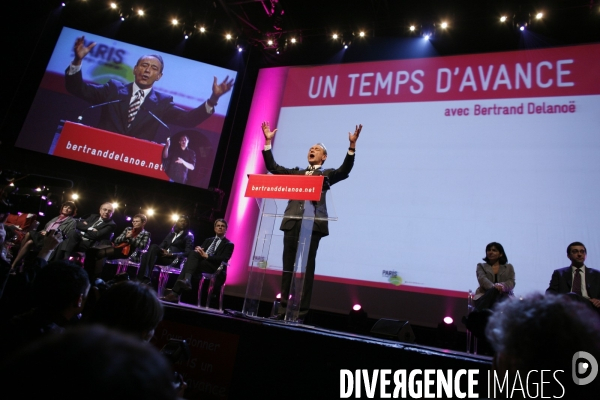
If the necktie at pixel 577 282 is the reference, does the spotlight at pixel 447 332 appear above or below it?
below

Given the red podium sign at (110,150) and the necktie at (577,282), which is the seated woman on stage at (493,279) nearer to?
the necktie at (577,282)

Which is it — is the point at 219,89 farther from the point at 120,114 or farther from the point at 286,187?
the point at 286,187

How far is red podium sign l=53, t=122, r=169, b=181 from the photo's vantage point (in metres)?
6.24

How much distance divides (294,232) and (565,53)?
174 inches

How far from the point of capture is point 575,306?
84 centimetres

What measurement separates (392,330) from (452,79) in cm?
363

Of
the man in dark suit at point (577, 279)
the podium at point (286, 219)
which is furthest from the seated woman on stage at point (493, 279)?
the podium at point (286, 219)

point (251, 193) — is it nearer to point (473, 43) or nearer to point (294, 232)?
point (294, 232)

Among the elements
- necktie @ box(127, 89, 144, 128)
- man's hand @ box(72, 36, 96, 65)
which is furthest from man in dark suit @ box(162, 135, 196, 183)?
man's hand @ box(72, 36, 96, 65)

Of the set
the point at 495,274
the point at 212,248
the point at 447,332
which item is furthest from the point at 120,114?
the point at 495,274

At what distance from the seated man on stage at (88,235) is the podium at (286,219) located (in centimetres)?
299

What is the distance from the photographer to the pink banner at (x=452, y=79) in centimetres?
498

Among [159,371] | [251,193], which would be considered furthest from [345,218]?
[159,371]

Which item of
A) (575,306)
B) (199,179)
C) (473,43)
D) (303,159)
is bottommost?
(575,306)
